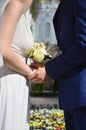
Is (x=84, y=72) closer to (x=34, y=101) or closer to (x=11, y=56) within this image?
(x=11, y=56)

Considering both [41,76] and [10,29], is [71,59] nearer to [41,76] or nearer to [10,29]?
[41,76]

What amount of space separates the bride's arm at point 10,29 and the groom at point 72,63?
0.22m

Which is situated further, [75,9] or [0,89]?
[0,89]

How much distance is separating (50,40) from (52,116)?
2.11 m

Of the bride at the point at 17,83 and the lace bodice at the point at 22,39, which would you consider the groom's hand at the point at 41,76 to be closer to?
the bride at the point at 17,83

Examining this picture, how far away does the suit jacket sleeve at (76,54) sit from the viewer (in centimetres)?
244

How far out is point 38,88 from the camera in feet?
22.3

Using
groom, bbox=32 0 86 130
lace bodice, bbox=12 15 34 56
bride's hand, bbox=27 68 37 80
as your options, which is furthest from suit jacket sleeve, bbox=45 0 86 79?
lace bodice, bbox=12 15 34 56

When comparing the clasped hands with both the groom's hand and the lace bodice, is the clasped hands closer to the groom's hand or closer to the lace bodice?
the groom's hand

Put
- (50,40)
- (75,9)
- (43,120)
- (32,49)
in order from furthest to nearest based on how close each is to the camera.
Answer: (50,40)
(43,120)
(32,49)
(75,9)

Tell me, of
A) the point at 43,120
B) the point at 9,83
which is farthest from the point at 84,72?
the point at 43,120

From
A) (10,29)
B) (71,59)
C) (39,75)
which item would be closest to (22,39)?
(10,29)

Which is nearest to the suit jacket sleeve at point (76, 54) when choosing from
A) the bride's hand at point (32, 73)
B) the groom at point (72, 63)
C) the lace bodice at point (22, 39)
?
the groom at point (72, 63)

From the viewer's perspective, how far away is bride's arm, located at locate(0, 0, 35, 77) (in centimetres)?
273
